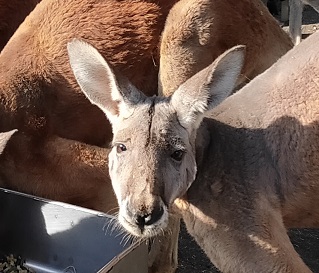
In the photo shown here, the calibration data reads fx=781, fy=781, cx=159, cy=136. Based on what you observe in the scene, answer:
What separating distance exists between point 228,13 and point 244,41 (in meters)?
0.16

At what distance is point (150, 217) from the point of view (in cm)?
252

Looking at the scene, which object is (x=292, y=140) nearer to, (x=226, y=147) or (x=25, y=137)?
(x=226, y=147)

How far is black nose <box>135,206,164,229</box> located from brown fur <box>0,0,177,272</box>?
1.04m

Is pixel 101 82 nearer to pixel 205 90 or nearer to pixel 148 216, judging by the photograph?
pixel 205 90

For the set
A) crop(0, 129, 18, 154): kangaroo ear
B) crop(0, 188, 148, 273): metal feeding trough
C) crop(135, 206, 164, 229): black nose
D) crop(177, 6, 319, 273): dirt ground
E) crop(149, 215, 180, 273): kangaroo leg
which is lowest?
crop(177, 6, 319, 273): dirt ground

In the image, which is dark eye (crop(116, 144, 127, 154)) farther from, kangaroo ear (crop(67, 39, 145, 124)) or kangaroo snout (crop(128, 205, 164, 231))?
kangaroo snout (crop(128, 205, 164, 231))

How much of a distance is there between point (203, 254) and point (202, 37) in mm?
1121

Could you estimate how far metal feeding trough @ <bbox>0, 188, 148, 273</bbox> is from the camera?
3248mm

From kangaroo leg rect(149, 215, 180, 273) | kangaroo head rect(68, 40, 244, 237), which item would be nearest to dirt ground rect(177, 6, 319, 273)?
kangaroo leg rect(149, 215, 180, 273)

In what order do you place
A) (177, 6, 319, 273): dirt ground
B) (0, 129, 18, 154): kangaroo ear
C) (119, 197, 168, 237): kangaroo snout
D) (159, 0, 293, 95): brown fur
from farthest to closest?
1. (177, 6, 319, 273): dirt ground
2. (159, 0, 293, 95): brown fur
3. (0, 129, 18, 154): kangaroo ear
4. (119, 197, 168, 237): kangaroo snout

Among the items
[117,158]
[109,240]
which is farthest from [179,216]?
[117,158]

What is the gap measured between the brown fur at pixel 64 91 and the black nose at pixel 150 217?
1035 mm

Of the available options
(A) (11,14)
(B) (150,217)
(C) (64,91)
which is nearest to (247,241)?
(B) (150,217)

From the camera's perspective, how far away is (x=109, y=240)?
3246 millimetres
